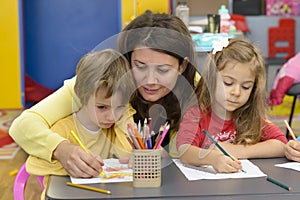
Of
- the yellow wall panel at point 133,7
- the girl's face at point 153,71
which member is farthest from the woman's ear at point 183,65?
the yellow wall panel at point 133,7

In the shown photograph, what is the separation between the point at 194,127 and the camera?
1.58 meters

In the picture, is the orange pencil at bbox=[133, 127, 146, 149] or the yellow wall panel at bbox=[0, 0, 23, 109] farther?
the yellow wall panel at bbox=[0, 0, 23, 109]

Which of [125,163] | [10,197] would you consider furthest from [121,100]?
[10,197]

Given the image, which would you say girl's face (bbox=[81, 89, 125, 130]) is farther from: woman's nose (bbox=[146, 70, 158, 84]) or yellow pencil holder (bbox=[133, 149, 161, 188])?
yellow pencil holder (bbox=[133, 149, 161, 188])

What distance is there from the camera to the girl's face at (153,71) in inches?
60.1

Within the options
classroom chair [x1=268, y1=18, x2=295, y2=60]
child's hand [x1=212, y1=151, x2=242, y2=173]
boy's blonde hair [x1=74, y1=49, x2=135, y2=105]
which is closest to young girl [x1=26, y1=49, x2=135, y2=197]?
boy's blonde hair [x1=74, y1=49, x2=135, y2=105]

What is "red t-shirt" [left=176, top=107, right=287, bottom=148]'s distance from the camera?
1.57 metres

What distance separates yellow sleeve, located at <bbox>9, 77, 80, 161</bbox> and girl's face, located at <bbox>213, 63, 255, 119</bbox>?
38 centimetres

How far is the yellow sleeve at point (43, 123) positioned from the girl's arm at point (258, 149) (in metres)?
0.42

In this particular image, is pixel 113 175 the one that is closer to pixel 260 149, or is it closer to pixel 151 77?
pixel 151 77

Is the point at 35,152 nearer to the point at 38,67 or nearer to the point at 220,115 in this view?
the point at 220,115

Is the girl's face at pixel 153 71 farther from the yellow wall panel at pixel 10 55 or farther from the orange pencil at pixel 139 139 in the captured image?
the yellow wall panel at pixel 10 55

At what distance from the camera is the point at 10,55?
4.20m

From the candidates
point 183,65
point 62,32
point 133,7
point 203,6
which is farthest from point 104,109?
point 203,6
